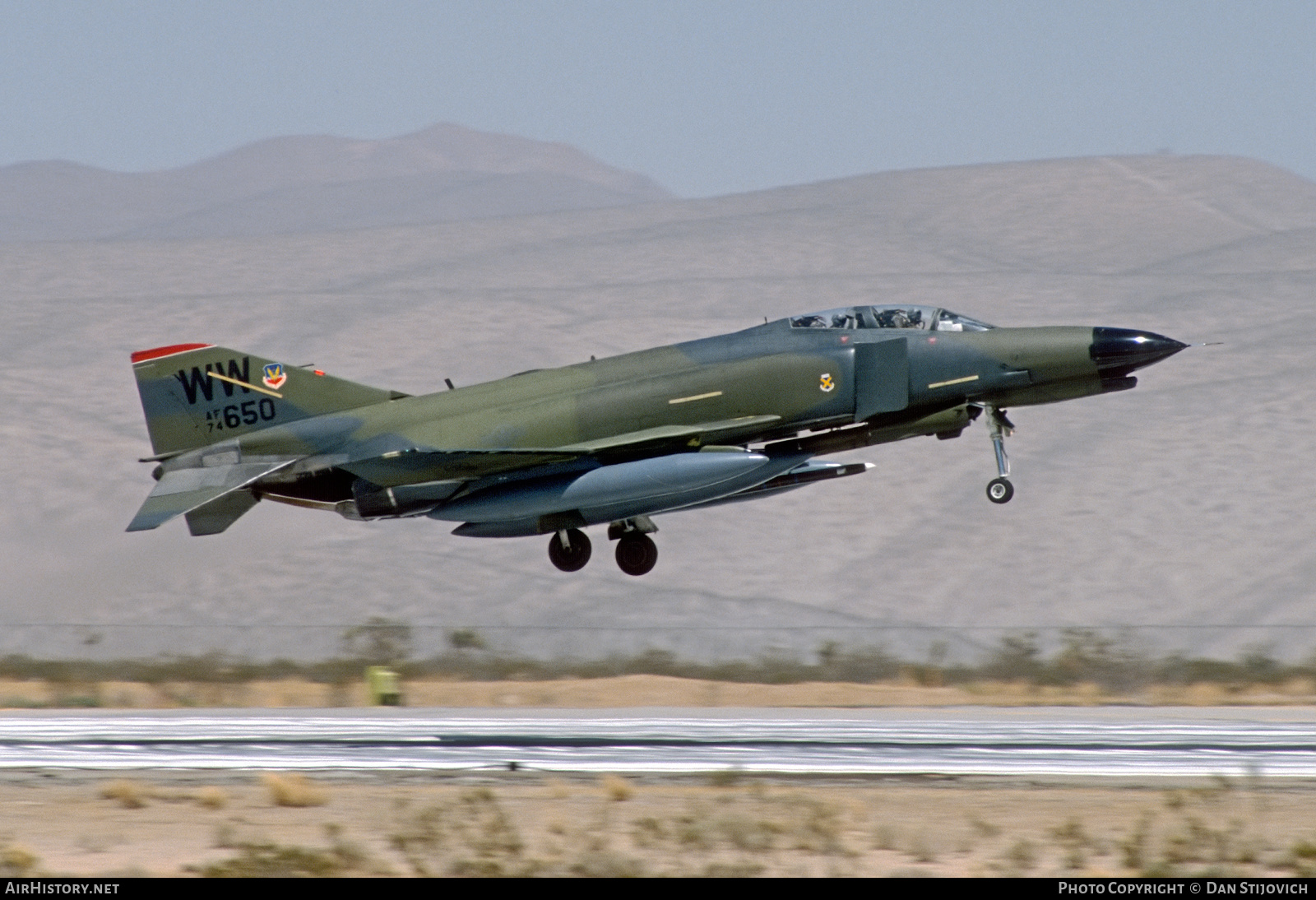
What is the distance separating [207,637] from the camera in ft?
162

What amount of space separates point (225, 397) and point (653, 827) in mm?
14666

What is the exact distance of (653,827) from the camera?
13.8m

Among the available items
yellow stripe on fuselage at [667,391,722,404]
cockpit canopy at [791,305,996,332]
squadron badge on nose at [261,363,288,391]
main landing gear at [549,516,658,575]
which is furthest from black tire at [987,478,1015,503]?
squadron badge on nose at [261,363,288,391]

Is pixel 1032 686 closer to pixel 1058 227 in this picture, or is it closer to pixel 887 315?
pixel 887 315

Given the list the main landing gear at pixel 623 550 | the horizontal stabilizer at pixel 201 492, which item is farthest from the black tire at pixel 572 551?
the horizontal stabilizer at pixel 201 492

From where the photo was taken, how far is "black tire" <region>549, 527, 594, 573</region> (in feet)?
85.8

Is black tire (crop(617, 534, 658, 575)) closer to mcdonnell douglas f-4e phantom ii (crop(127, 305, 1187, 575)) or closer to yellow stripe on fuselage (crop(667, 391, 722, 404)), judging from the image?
mcdonnell douglas f-4e phantom ii (crop(127, 305, 1187, 575))

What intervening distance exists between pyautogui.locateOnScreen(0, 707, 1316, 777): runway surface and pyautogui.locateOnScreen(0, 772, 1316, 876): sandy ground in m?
1.49

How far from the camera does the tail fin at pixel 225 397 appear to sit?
1032 inches

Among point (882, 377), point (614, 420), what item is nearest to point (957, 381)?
point (882, 377)

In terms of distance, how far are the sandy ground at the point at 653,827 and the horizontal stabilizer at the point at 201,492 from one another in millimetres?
6630

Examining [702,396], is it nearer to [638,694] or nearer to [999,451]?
[999,451]

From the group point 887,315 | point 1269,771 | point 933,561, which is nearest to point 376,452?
point 887,315
